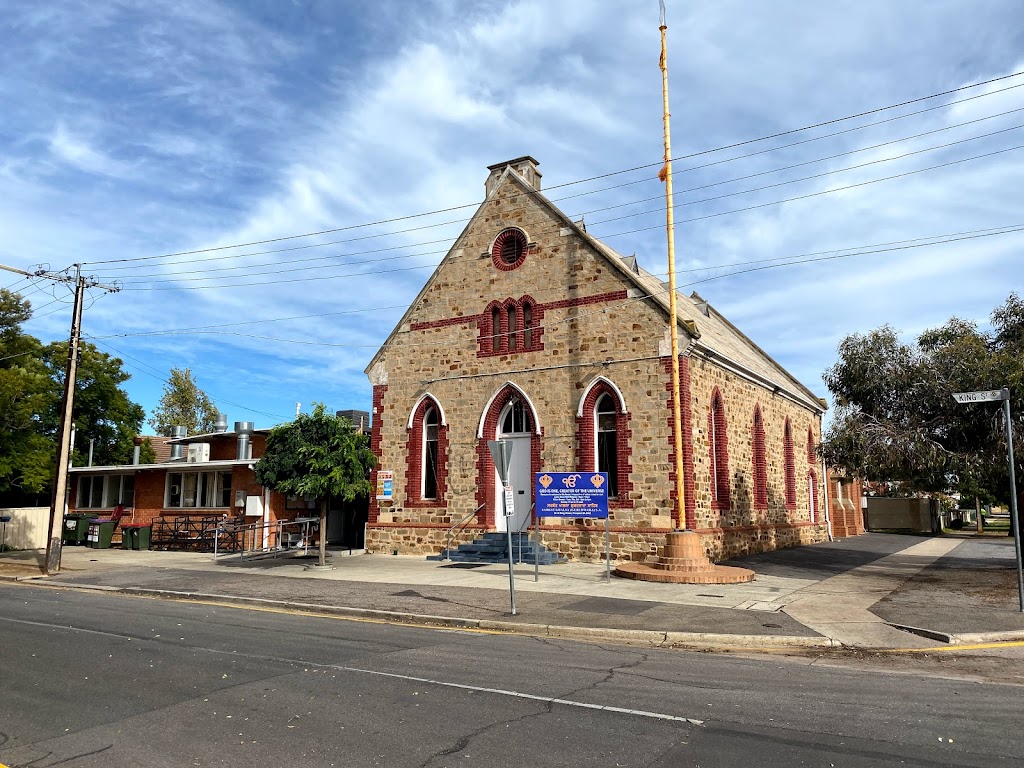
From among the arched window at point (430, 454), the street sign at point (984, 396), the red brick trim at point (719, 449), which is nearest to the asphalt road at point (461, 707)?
the street sign at point (984, 396)

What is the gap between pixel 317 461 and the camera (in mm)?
19062

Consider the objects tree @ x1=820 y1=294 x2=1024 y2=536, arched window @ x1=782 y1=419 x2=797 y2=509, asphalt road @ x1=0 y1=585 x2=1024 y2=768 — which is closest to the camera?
asphalt road @ x1=0 y1=585 x2=1024 y2=768

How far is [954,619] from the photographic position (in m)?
11.3

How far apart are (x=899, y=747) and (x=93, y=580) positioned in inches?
692

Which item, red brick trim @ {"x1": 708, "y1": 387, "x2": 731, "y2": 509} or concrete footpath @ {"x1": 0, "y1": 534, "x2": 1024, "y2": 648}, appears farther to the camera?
red brick trim @ {"x1": 708, "y1": 387, "x2": 731, "y2": 509}

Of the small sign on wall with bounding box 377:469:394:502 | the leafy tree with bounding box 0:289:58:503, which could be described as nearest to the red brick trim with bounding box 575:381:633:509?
the small sign on wall with bounding box 377:469:394:502

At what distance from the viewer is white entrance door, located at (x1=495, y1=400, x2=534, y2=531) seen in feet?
70.0

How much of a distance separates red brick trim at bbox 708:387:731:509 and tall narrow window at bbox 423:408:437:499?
842cm

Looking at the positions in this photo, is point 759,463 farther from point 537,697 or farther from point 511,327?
point 537,697

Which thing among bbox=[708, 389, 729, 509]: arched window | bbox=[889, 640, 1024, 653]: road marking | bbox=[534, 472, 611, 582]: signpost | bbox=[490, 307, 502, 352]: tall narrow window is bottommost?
bbox=[889, 640, 1024, 653]: road marking

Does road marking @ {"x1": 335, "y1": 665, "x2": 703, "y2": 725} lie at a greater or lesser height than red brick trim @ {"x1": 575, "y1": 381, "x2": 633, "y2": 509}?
lesser

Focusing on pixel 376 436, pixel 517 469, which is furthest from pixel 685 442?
pixel 376 436

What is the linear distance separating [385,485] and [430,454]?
1719 millimetres

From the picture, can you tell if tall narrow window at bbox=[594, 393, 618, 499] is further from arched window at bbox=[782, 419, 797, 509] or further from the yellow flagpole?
arched window at bbox=[782, 419, 797, 509]
